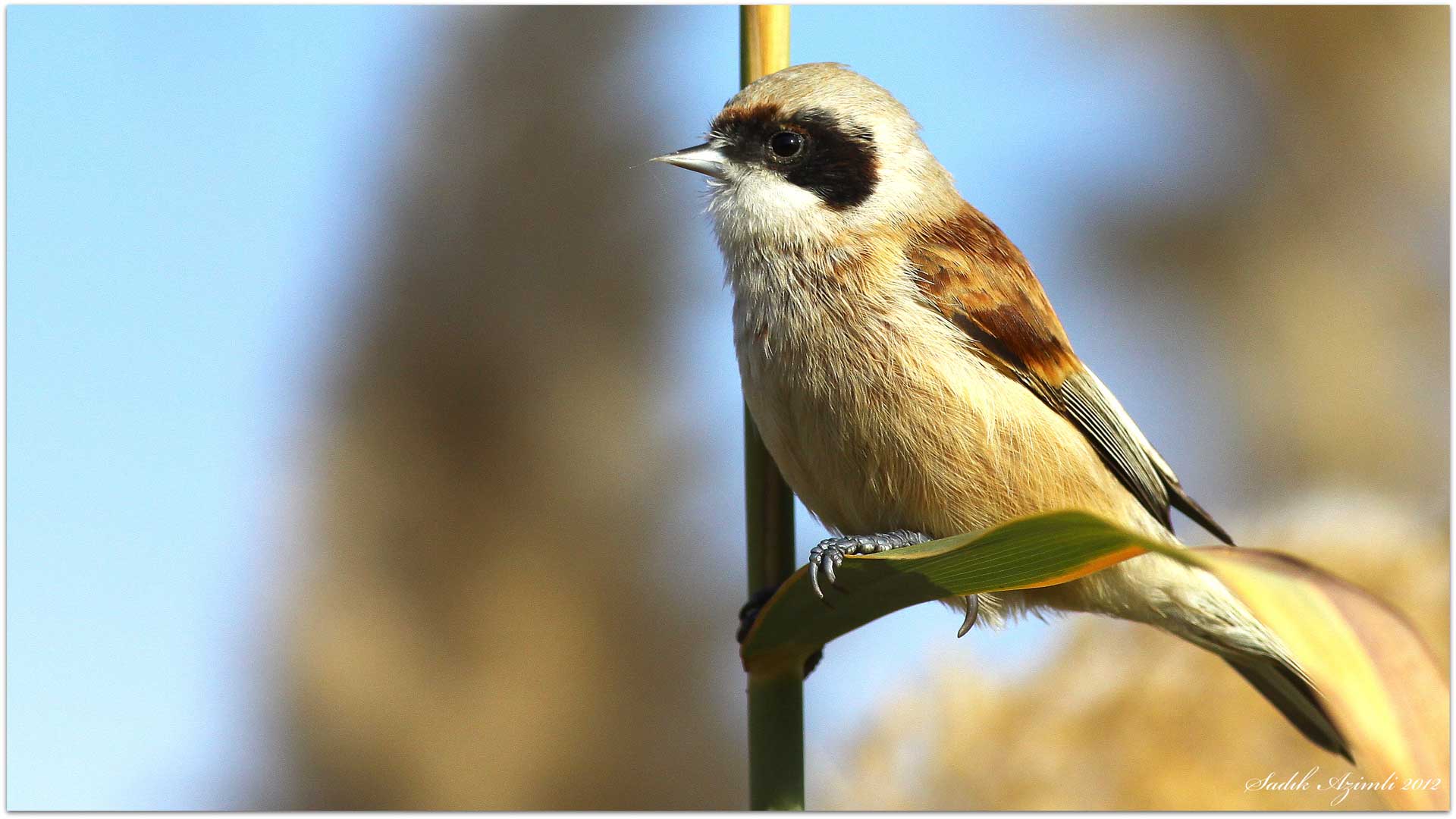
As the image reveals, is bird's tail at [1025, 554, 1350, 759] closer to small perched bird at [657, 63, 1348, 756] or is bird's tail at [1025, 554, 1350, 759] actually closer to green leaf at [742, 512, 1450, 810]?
small perched bird at [657, 63, 1348, 756]

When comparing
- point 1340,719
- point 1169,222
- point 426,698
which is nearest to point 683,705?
point 426,698

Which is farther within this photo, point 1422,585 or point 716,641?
point 716,641

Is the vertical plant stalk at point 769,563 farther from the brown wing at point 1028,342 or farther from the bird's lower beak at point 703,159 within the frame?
the brown wing at point 1028,342

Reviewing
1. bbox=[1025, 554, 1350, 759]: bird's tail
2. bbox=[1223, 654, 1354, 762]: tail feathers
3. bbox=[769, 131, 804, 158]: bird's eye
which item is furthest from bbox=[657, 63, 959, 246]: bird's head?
bbox=[1223, 654, 1354, 762]: tail feathers

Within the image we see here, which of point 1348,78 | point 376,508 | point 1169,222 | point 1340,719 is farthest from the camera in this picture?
point 1169,222

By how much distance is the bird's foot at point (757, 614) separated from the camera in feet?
6.98

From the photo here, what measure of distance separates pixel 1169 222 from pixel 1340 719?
6464 mm

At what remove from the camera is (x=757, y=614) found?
1.98 m

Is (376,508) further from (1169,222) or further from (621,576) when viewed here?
(1169,222)

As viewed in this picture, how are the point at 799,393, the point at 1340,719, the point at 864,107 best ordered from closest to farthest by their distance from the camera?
the point at 1340,719, the point at 799,393, the point at 864,107

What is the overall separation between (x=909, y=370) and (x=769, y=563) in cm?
60

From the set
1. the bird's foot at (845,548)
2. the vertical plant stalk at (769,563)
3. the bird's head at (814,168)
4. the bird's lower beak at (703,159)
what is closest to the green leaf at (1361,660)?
the bird's foot at (845,548)

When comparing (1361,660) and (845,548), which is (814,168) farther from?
(1361,660)

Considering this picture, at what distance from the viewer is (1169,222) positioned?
698 centimetres
